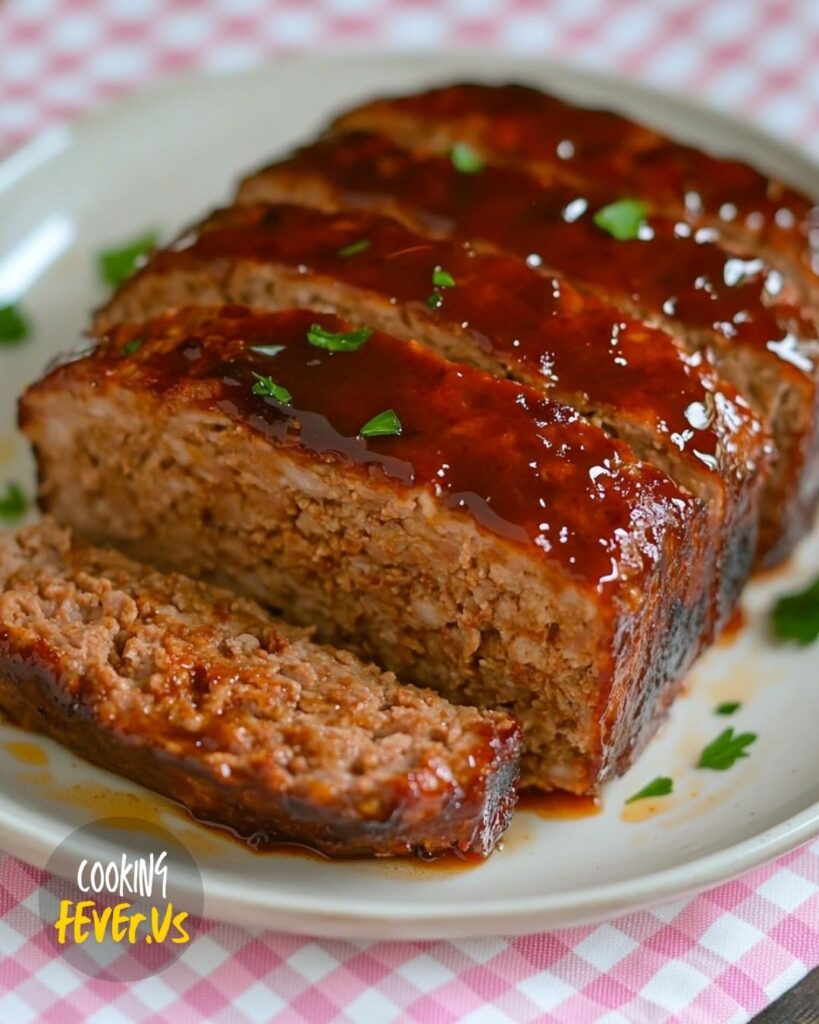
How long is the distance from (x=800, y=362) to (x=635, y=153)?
1.47 metres

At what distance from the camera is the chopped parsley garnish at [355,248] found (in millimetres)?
5914

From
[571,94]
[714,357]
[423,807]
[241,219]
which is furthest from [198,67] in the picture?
[423,807]

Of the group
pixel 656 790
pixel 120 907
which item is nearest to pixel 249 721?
pixel 120 907

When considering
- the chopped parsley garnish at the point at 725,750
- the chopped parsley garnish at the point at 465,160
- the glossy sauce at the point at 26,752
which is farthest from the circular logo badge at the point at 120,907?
the chopped parsley garnish at the point at 465,160

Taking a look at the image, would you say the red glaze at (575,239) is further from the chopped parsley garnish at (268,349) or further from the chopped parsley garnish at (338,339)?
the chopped parsley garnish at (268,349)

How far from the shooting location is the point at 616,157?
6648mm

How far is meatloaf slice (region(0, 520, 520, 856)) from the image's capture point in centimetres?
462

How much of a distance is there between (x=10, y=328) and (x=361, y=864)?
353cm

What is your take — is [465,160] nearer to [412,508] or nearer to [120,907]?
[412,508]

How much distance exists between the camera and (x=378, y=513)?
5.16 meters

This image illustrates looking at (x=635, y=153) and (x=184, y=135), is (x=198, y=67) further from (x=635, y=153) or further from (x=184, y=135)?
(x=635, y=153)

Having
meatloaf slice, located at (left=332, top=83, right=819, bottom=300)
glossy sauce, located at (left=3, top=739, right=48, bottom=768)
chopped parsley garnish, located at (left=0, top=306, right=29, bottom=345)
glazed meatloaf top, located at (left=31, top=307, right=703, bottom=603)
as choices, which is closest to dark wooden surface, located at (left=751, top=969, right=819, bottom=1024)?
glazed meatloaf top, located at (left=31, top=307, right=703, bottom=603)

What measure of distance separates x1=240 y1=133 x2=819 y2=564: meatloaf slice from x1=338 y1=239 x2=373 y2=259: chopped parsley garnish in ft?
1.24

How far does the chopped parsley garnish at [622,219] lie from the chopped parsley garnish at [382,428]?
1576mm
